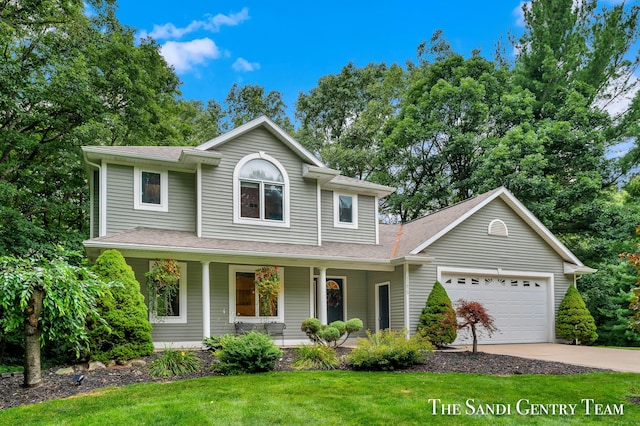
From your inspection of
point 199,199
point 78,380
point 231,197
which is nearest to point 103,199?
point 199,199

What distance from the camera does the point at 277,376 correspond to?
838 centimetres

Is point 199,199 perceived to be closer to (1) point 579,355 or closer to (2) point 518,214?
(2) point 518,214

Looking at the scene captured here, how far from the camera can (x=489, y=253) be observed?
15.6 meters

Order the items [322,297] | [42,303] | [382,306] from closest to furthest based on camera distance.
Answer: [42,303]
[322,297]
[382,306]

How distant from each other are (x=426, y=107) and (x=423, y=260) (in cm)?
1251

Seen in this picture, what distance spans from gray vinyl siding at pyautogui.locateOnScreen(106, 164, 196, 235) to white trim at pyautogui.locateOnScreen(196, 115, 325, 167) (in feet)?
3.95

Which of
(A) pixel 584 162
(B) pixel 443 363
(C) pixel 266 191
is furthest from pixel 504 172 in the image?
(B) pixel 443 363

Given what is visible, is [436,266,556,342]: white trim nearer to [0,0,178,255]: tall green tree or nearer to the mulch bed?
the mulch bed

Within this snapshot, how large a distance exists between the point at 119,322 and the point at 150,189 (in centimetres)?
462

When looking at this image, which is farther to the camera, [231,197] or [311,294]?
[311,294]

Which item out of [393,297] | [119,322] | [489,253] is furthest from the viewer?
[489,253]

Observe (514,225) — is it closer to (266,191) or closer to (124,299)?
(266,191)

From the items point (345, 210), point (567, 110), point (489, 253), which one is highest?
point (567, 110)

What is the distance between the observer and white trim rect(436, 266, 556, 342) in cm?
1506
